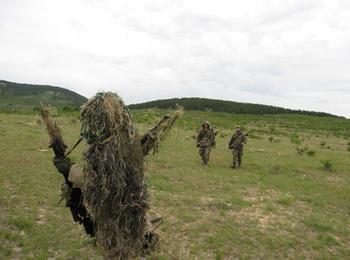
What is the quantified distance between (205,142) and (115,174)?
48.2ft

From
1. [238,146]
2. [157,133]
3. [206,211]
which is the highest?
[157,133]

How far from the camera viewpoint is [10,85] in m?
170

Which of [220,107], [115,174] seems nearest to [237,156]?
[115,174]

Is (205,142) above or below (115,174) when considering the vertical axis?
below

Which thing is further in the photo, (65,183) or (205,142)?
(205,142)

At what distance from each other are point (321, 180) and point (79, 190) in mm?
15381

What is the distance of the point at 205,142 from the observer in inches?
760

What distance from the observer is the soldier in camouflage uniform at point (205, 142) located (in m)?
19.3

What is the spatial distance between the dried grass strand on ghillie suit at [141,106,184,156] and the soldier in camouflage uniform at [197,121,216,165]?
45.4 ft

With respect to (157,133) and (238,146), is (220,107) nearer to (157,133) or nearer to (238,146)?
(238,146)

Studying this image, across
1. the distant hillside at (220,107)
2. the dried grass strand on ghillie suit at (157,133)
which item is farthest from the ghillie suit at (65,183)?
the distant hillside at (220,107)

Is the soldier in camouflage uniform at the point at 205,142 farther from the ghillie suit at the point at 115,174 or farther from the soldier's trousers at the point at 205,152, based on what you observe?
the ghillie suit at the point at 115,174

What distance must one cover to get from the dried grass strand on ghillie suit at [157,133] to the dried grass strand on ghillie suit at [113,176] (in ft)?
0.76

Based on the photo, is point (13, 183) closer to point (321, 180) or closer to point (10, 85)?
point (321, 180)
